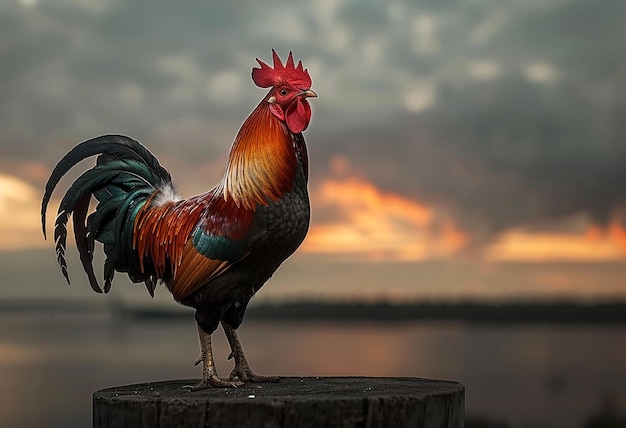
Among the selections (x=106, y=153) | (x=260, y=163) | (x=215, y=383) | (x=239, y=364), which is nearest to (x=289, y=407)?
(x=215, y=383)

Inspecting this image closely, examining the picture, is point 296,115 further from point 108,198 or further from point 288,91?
point 108,198

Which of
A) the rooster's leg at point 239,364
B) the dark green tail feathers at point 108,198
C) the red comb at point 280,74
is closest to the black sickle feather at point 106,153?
the dark green tail feathers at point 108,198

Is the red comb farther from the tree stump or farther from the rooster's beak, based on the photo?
the tree stump

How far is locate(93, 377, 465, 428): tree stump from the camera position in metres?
3.38

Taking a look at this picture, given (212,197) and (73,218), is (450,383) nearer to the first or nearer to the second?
(212,197)

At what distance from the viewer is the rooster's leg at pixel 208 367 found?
421 centimetres

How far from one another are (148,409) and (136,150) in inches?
73.9

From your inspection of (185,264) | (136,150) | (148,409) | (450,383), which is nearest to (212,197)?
(185,264)

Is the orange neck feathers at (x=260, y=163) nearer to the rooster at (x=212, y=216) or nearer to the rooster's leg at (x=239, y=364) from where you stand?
the rooster at (x=212, y=216)

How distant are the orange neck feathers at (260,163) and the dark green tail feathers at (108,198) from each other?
2.26 ft

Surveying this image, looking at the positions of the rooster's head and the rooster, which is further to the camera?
the rooster's head

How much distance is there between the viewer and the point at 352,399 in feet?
11.2

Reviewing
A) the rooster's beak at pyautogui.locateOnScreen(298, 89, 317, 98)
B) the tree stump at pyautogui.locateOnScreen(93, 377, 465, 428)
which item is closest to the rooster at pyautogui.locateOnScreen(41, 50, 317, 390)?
the rooster's beak at pyautogui.locateOnScreen(298, 89, 317, 98)

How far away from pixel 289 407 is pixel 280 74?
1.96 m
